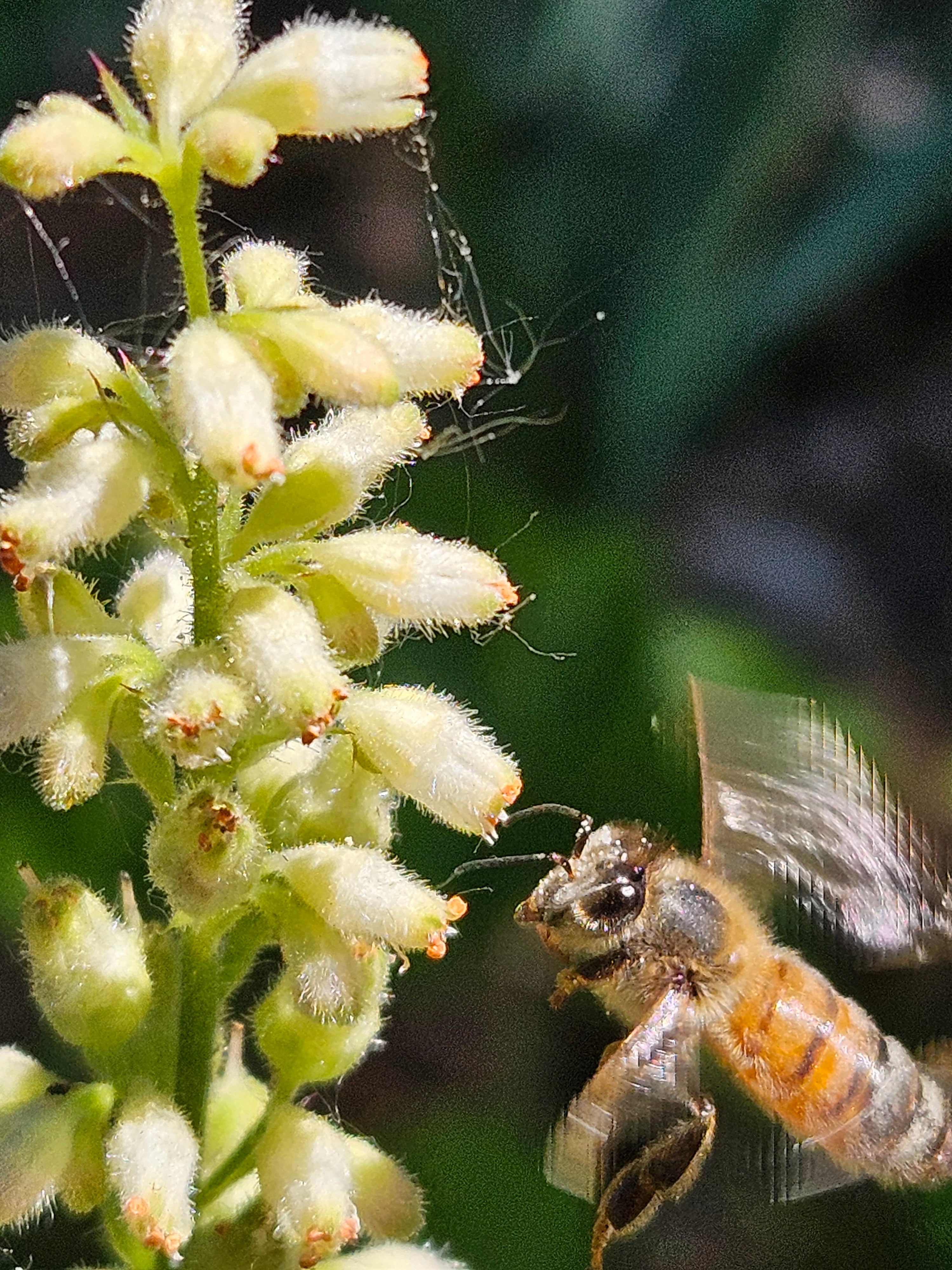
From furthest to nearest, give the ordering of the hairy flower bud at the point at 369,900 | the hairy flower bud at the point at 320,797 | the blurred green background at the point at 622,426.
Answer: the blurred green background at the point at 622,426 → the hairy flower bud at the point at 320,797 → the hairy flower bud at the point at 369,900

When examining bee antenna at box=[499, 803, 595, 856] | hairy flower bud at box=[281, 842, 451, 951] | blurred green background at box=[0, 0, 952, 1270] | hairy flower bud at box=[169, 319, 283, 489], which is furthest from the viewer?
blurred green background at box=[0, 0, 952, 1270]

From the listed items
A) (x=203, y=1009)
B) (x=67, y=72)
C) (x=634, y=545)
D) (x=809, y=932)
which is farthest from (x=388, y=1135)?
(x=67, y=72)

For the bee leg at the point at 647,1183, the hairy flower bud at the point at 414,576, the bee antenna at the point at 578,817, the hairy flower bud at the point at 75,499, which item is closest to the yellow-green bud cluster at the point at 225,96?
the hairy flower bud at the point at 75,499

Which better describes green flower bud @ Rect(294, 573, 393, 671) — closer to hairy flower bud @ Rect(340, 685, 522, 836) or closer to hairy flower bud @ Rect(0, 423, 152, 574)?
hairy flower bud @ Rect(340, 685, 522, 836)

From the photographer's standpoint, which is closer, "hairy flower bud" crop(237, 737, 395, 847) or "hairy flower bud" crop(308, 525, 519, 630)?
"hairy flower bud" crop(308, 525, 519, 630)

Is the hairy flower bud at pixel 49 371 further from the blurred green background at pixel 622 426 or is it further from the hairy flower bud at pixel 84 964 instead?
the blurred green background at pixel 622 426

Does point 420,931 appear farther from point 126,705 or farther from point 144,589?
point 144,589

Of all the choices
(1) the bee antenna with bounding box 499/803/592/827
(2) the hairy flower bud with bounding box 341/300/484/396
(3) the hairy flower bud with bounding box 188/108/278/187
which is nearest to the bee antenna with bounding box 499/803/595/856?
(1) the bee antenna with bounding box 499/803/592/827

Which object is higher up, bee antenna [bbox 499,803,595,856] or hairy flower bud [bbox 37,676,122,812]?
hairy flower bud [bbox 37,676,122,812]
